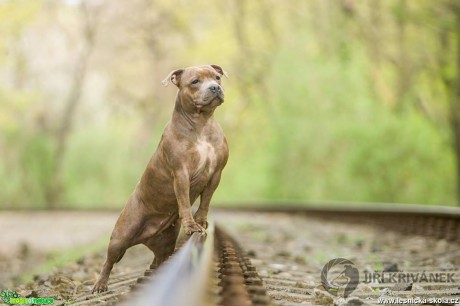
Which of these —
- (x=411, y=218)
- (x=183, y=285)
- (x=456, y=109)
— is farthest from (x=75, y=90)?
(x=183, y=285)

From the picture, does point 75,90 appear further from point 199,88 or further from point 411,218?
point 199,88

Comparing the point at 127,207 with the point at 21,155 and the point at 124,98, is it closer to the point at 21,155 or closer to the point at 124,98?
the point at 21,155

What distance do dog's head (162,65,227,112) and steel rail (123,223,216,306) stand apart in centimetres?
108

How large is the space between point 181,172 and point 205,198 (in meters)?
0.44

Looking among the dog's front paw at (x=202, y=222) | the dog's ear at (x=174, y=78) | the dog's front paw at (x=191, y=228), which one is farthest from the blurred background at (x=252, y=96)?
the dog's front paw at (x=191, y=228)

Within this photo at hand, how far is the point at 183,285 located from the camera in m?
2.93

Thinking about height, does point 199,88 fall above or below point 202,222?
above

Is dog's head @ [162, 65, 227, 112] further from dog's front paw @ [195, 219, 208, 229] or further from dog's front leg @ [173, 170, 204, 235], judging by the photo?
dog's front paw @ [195, 219, 208, 229]

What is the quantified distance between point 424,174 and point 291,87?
5.44 meters

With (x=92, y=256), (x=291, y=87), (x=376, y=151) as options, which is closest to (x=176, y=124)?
(x=92, y=256)

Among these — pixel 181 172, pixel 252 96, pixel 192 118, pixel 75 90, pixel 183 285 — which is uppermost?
pixel 252 96

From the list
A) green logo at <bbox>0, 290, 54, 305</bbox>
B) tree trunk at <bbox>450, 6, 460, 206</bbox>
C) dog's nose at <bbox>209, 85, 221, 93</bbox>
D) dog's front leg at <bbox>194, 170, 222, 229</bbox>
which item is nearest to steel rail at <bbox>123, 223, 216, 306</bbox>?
dog's front leg at <bbox>194, 170, 222, 229</bbox>

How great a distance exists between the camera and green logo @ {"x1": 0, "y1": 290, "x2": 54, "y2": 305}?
186 inches

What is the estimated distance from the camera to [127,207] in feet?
16.6
